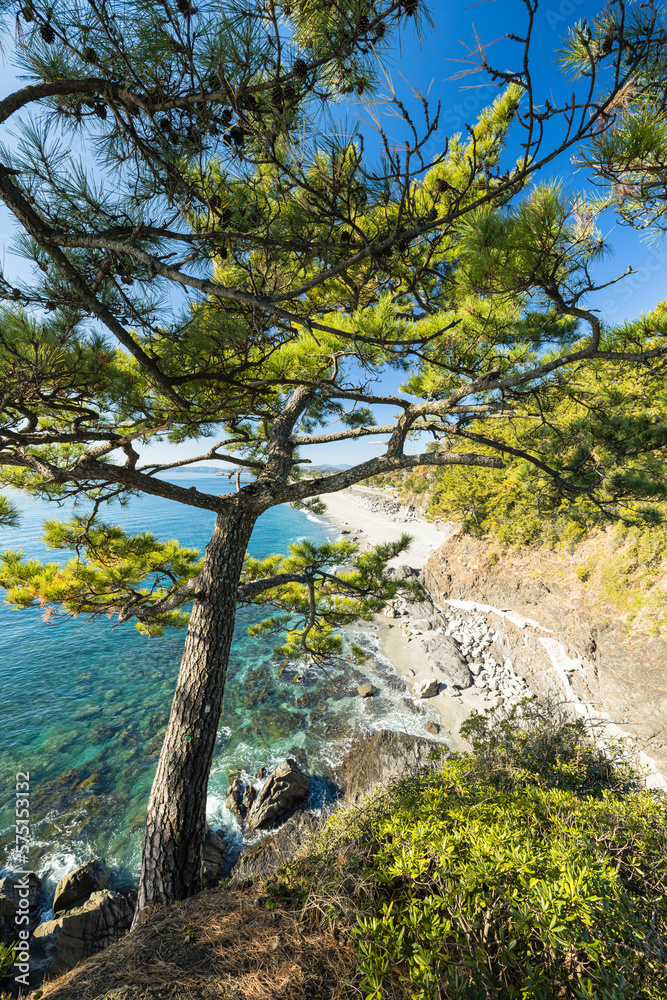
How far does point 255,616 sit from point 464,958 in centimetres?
1140

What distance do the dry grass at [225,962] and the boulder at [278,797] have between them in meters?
4.29

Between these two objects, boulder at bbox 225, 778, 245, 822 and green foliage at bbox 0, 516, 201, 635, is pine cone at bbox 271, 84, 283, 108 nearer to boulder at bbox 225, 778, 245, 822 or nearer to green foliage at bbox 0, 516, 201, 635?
green foliage at bbox 0, 516, 201, 635

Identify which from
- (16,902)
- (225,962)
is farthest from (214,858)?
(225,962)

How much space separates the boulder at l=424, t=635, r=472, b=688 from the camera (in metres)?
7.91

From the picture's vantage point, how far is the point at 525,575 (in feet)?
27.3

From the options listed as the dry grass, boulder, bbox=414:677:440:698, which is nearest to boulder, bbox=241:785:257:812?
boulder, bbox=414:677:440:698

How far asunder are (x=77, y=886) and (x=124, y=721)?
3295 mm

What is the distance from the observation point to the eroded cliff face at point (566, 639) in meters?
5.15

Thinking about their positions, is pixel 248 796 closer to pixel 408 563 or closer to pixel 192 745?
pixel 192 745

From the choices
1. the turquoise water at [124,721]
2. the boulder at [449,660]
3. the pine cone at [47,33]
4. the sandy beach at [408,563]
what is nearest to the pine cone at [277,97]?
the pine cone at [47,33]

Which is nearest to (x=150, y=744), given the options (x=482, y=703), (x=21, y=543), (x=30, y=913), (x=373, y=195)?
(x=30, y=913)

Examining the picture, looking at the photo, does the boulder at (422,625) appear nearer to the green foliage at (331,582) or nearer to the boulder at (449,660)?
the boulder at (449,660)

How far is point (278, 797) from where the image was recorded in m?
5.38

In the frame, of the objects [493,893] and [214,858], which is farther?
[214,858]
